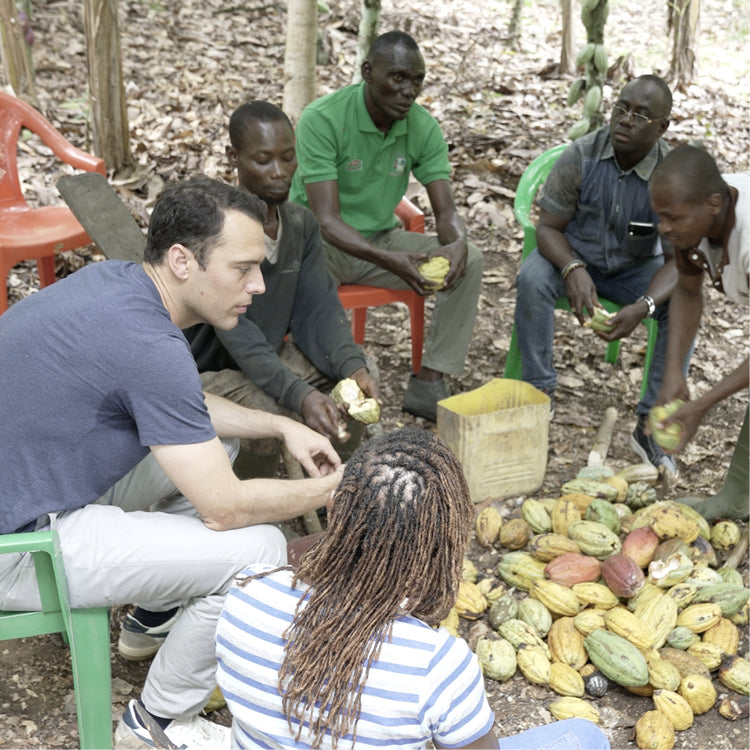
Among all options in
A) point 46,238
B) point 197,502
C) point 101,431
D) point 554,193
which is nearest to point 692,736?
point 197,502

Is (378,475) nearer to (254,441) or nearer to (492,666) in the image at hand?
(492,666)

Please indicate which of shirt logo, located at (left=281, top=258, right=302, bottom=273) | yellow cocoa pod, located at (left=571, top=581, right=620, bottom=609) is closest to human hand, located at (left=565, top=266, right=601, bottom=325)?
shirt logo, located at (left=281, top=258, right=302, bottom=273)

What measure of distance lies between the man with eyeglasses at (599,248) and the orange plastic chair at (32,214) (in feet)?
7.44

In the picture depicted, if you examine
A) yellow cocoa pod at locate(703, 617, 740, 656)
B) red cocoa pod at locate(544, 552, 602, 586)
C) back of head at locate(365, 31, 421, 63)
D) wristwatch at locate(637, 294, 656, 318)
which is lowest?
yellow cocoa pod at locate(703, 617, 740, 656)

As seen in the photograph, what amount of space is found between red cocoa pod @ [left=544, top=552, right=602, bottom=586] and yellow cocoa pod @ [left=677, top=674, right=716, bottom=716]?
473 mm

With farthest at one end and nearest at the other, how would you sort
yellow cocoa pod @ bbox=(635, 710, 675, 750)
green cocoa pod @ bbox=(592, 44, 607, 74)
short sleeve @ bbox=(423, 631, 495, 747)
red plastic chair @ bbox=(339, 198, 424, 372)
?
1. green cocoa pod @ bbox=(592, 44, 607, 74)
2. red plastic chair @ bbox=(339, 198, 424, 372)
3. yellow cocoa pod @ bbox=(635, 710, 675, 750)
4. short sleeve @ bbox=(423, 631, 495, 747)

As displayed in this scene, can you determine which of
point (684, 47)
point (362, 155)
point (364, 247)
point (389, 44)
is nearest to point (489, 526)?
point (364, 247)

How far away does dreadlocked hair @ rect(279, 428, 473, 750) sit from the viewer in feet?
5.06

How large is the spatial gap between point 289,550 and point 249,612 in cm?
119

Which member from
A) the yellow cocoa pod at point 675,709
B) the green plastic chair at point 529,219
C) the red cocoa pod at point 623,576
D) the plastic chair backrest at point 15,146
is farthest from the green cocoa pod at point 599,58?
the yellow cocoa pod at point 675,709

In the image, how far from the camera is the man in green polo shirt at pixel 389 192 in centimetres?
411

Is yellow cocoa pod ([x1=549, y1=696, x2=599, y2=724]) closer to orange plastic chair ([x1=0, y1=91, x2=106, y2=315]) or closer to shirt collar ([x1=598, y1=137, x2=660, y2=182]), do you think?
shirt collar ([x1=598, y1=137, x2=660, y2=182])

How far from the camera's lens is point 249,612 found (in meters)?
1.65

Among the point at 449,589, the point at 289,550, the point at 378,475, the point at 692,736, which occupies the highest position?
the point at 378,475
